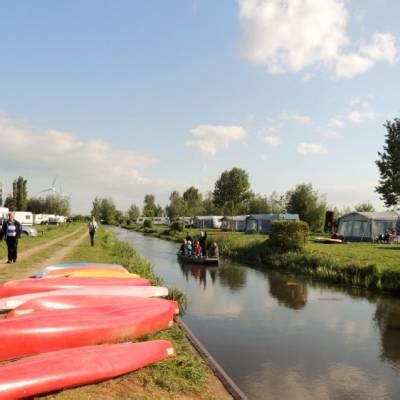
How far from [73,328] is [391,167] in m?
45.0

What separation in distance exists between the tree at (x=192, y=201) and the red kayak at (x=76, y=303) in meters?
95.2

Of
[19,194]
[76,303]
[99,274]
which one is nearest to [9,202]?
[19,194]

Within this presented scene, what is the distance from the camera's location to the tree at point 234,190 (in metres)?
87.8

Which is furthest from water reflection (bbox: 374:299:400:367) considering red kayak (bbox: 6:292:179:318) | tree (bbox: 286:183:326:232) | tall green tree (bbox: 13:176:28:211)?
tall green tree (bbox: 13:176:28:211)

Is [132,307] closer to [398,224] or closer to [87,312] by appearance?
[87,312]

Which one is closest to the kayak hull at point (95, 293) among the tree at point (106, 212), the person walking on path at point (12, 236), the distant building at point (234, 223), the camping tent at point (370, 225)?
the person walking on path at point (12, 236)

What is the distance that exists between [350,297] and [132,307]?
11.9 metres

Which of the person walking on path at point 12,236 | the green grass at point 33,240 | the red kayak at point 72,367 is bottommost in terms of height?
the red kayak at point 72,367

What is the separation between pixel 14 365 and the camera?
6.36 metres

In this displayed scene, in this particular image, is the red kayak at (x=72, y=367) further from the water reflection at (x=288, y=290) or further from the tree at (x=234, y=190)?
the tree at (x=234, y=190)

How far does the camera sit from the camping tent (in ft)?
130

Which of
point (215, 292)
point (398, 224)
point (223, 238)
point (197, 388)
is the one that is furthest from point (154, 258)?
point (197, 388)

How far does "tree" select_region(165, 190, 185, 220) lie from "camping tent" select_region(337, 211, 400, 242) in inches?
2738

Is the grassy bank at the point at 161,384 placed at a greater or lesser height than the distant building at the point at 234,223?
lesser
